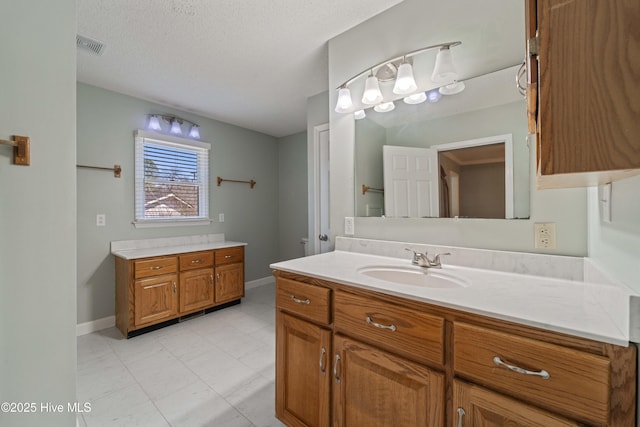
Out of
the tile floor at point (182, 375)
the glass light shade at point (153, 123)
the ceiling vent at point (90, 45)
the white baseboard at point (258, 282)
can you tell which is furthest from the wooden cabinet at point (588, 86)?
the white baseboard at point (258, 282)

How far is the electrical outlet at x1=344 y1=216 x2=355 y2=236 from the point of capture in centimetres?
191

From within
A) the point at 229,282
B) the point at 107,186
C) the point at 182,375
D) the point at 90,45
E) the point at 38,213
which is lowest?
the point at 182,375

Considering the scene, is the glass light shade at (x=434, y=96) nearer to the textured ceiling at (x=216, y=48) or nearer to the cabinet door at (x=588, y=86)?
the textured ceiling at (x=216, y=48)

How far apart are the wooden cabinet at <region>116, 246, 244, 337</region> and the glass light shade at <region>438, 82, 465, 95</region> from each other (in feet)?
9.10

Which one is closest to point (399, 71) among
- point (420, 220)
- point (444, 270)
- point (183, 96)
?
point (420, 220)

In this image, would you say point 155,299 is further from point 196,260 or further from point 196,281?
point 196,260

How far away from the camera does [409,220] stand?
5.42ft

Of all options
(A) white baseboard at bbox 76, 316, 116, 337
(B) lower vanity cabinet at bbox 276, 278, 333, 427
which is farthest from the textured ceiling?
(A) white baseboard at bbox 76, 316, 116, 337

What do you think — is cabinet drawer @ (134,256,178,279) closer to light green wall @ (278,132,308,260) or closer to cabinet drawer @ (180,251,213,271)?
cabinet drawer @ (180,251,213,271)

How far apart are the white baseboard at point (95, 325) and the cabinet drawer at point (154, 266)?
2.42 ft

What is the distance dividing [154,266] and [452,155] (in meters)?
2.78

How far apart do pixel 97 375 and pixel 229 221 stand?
7.24 feet

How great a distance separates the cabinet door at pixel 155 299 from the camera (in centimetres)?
252

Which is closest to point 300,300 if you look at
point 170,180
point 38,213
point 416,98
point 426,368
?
point 426,368
